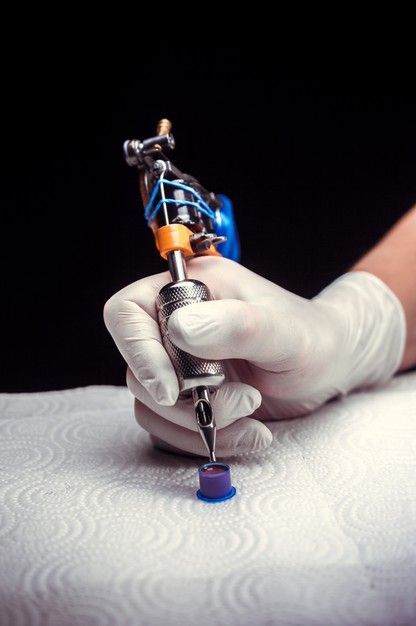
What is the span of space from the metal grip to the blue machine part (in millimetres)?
261

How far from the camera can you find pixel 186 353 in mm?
957

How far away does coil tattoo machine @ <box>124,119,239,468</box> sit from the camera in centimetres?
95

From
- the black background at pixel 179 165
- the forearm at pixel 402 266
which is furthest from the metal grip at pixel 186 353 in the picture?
the black background at pixel 179 165

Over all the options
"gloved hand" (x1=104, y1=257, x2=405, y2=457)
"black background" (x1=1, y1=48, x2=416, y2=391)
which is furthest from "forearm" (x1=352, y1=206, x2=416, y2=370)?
"black background" (x1=1, y1=48, x2=416, y2=391)

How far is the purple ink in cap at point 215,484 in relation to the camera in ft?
3.11

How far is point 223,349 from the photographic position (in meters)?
0.95

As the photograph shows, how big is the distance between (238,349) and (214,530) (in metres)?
0.24

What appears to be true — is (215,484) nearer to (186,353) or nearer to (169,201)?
(186,353)

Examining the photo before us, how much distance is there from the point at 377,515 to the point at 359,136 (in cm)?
128

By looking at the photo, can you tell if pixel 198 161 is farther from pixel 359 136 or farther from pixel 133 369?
pixel 133 369

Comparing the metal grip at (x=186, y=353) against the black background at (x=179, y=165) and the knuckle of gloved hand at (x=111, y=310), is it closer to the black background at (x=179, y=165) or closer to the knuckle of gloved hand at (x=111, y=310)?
the knuckle of gloved hand at (x=111, y=310)

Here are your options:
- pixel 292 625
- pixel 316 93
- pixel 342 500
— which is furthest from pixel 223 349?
pixel 316 93

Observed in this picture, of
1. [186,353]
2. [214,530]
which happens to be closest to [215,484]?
[214,530]

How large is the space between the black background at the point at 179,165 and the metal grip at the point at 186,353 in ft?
3.13
